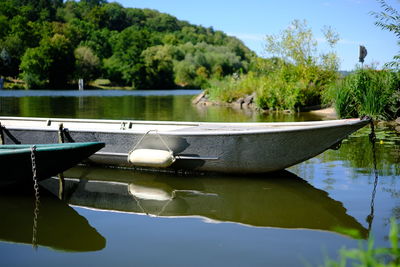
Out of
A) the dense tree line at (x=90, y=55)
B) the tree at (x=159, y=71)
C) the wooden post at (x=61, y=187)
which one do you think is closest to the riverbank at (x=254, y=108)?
the wooden post at (x=61, y=187)

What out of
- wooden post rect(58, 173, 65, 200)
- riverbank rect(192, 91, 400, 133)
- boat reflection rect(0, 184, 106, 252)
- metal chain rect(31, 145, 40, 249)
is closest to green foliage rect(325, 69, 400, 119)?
riverbank rect(192, 91, 400, 133)

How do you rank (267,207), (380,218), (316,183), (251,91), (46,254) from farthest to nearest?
(251,91) < (316,183) < (267,207) < (380,218) < (46,254)

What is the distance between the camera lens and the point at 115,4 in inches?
4973

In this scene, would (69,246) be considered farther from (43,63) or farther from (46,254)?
(43,63)

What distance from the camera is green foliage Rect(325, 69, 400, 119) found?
12828mm

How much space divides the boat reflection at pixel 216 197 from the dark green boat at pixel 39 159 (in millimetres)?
397

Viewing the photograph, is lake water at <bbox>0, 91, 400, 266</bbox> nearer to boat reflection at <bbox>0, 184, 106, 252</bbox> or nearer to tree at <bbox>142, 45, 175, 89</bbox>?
boat reflection at <bbox>0, 184, 106, 252</bbox>

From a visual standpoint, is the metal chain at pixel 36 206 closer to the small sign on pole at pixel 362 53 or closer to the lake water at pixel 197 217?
the lake water at pixel 197 217

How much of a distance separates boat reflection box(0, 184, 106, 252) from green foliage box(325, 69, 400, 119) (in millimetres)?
10135

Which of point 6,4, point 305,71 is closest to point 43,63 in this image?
point 6,4

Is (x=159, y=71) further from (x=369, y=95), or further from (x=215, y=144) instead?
(x=215, y=144)

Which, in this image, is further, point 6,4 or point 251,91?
A: point 6,4

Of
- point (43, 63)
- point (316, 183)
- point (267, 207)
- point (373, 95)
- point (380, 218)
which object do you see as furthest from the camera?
point (43, 63)

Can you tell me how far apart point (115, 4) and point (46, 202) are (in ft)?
421
